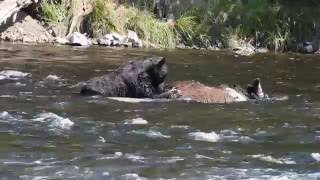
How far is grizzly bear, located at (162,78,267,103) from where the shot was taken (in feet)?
37.8

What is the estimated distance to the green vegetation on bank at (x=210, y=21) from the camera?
888 inches

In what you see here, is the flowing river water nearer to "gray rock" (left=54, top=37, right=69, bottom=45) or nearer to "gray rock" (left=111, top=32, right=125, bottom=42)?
"gray rock" (left=54, top=37, right=69, bottom=45)

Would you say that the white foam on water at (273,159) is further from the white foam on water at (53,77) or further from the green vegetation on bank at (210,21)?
the green vegetation on bank at (210,21)

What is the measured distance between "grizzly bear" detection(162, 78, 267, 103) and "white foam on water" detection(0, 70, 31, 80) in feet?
10.4

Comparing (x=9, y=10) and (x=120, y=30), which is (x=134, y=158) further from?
(x=120, y=30)

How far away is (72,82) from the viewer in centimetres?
1307

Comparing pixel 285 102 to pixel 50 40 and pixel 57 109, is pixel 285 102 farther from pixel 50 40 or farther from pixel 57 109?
pixel 50 40

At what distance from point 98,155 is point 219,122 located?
2605 millimetres

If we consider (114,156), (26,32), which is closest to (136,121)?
(114,156)

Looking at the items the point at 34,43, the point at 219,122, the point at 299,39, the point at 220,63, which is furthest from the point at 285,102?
the point at 299,39

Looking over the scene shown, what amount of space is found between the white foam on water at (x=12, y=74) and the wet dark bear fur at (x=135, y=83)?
87.3 inches

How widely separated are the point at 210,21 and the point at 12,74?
37.9 feet

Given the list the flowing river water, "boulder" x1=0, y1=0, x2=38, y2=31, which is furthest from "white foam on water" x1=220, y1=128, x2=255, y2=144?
"boulder" x1=0, y1=0, x2=38, y2=31

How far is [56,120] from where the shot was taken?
8.98 metres
